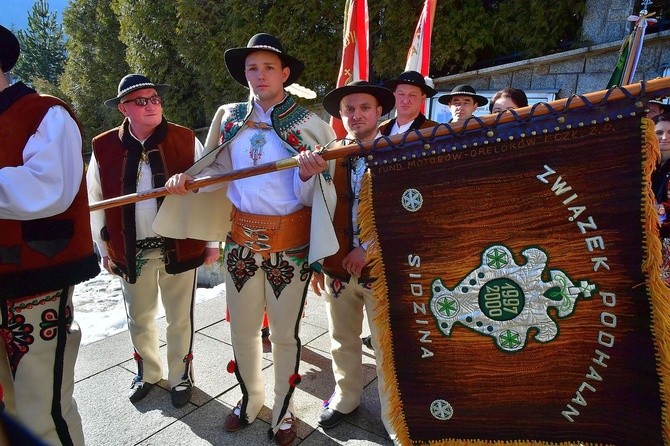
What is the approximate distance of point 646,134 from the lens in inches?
55.8

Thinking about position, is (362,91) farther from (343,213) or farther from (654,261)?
(654,261)

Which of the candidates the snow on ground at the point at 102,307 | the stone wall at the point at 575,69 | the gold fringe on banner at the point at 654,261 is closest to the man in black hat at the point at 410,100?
Answer: the gold fringe on banner at the point at 654,261

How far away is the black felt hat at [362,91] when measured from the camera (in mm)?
2262

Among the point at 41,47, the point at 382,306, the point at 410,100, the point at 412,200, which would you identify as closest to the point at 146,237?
the point at 382,306

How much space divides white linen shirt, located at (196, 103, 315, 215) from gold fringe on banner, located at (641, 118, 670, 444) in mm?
1417

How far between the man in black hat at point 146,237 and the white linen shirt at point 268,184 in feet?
2.19

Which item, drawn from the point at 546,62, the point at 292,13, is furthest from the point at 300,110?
the point at 292,13

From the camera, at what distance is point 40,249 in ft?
5.82

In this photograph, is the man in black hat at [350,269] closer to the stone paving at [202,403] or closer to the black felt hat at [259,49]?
the stone paving at [202,403]

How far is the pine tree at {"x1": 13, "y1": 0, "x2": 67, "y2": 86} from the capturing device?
31078 millimetres

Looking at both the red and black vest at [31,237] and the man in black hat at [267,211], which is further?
the man in black hat at [267,211]

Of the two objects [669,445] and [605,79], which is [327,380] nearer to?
[669,445]

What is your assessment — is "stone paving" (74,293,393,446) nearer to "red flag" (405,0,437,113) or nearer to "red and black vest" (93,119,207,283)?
"red and black vest" (93,119,207,283)

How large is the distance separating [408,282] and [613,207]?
791 mm
